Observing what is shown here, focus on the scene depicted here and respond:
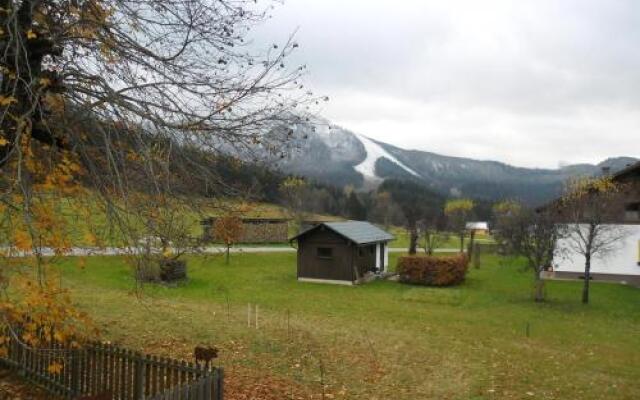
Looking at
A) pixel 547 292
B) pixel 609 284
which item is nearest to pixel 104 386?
pixel 547 292

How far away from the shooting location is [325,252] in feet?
103

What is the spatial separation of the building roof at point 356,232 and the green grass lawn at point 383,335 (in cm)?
330

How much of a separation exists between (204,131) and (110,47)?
5.33 feet

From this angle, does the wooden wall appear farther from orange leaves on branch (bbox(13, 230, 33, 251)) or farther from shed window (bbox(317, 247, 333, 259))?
orange leaves on branch (bbox(13, 230, 33, 251))

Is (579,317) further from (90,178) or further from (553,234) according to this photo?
(90,178)

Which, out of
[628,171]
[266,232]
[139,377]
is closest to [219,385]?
[139,377]

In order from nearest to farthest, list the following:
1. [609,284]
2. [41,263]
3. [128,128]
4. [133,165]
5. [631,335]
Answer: [41,263], [128,128], [133,165], [631,335], [609,284]

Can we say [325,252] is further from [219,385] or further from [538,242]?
[219,385]

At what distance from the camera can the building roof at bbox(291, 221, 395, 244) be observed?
31047 millimetres

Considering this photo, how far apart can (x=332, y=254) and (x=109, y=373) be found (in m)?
22.7

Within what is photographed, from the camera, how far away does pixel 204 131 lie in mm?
7551

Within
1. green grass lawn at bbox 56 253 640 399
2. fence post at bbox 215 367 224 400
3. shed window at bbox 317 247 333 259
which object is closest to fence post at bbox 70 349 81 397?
green grass lawn at bbox 56 253 640 399

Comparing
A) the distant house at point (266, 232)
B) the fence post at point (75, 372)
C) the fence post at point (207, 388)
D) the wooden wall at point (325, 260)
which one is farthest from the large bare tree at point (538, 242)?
the distant house at point (266, 232)

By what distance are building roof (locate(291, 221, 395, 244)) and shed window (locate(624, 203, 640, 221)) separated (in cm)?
1444
